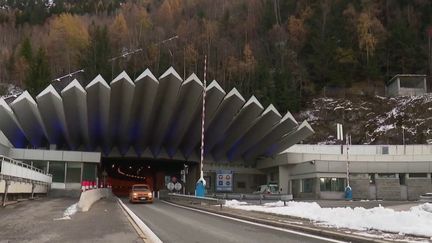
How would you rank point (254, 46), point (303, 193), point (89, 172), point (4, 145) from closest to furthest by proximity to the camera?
point (4, 145)
point (303, 193)
point (89, 172)
point (254, 46)

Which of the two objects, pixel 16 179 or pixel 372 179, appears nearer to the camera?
pixel 16 179

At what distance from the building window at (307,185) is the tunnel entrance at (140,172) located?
17.8 meters

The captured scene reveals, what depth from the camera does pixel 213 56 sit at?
359 feet

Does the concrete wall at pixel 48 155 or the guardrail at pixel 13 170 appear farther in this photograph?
the concrete wall at pixel 48 155

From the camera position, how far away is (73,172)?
183 ft

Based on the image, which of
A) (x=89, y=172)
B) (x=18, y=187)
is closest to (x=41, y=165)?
(x=89, y=172)

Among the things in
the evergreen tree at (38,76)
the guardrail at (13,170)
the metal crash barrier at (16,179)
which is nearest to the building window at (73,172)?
the metal crash barrier at (16,179)

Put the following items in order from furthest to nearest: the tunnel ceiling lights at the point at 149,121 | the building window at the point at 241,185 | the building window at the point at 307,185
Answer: the building window at the point at 241,185 → the building window at the point at 307,185 → the tunnel ceiling lights at the point at 149,121

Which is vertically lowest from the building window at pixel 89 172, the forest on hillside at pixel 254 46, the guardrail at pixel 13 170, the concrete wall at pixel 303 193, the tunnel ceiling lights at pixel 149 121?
the concrete wall at pixel 303 193

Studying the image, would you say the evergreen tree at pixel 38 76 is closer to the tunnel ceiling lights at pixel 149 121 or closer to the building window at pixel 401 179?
the tunnel ceiling lights at pixel 149 121

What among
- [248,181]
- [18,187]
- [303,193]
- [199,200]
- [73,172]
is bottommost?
[199,200]

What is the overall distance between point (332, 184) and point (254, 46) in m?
67.9

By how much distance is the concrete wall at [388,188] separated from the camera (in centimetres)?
5138

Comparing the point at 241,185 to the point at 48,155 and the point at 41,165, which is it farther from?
the point at 41,165
